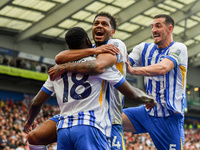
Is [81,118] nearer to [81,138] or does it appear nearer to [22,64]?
[81,138]

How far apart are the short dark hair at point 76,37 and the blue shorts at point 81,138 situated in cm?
86

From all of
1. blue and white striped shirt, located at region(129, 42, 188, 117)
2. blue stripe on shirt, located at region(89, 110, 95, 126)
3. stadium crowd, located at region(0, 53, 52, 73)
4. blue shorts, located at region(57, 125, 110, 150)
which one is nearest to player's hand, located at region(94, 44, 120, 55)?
blue stripe on shirt, located at region(89, 110, 95, 126)

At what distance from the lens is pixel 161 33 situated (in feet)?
16.4

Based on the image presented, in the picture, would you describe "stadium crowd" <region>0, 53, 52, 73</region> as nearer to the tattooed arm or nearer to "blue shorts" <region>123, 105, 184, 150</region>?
"blue shorts" <region>123, 105, 184, 150</region>

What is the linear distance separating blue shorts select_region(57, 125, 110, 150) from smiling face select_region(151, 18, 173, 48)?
2.28 meters

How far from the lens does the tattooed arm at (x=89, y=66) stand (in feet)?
10.5

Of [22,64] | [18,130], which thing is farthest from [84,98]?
[22,64]

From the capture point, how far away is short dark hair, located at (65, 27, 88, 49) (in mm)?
3350

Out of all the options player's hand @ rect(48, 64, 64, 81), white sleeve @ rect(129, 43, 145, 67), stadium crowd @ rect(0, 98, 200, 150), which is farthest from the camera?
stadium crowd @ rect(0, 98, 200, 150)

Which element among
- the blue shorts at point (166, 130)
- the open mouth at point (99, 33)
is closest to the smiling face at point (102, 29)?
the open mouth at point (99, 33)

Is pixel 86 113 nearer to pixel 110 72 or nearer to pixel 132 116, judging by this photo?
pixel 110 72

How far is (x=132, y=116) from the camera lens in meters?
5.20

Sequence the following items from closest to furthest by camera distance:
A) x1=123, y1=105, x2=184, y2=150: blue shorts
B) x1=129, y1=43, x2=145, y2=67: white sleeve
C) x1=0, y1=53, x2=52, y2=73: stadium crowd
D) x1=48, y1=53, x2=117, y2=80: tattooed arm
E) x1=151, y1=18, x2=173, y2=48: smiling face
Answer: x1=48, y1=53, x2=117, y2=80: tattooed arm, x1=123, y1=105, x2=184, y2=150: blue shorts, x1=151, y1=18, x2=173, y2=48: smiling face, x1=129, y1=43, x2=145, y2=67: white sleeve, x1=0, y1=53, x2=52, y2=73: stadium crowd

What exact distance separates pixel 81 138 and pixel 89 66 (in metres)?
0.69
